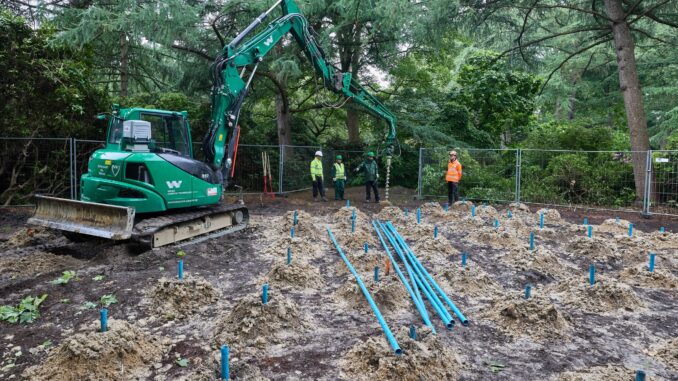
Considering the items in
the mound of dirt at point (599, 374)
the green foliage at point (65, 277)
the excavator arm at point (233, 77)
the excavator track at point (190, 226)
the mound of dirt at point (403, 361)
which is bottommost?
the mound of dirt at point (599, 374)

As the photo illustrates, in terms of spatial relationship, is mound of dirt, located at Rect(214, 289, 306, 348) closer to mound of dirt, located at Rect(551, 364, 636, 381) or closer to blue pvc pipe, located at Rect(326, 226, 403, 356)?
blue pvc pipe, located at Rect(326, 226, 403, 356)

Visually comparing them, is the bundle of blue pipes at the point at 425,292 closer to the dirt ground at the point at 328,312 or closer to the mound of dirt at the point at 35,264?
the dirt ground at the point at 328,312

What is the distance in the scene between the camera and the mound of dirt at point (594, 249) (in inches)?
283

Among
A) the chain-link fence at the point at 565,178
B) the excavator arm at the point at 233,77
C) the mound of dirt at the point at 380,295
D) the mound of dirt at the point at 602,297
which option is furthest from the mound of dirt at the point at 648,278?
the excavator arm at the point at 233,77

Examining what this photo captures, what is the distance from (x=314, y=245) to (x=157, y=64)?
11426 mm

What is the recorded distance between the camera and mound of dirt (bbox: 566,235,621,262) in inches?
283

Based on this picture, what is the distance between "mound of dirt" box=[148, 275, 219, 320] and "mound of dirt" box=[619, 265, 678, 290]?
525 centimetres

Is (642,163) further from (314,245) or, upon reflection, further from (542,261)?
(314,245)

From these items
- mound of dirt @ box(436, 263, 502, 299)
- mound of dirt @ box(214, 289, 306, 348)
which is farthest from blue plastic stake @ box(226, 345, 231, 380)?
mound of dirt @ box(436, 263, 502, 299)

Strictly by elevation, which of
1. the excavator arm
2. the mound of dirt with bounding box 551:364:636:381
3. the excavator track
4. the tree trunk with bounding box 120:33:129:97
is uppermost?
the tree trunk with bounding box 120:33:129:97

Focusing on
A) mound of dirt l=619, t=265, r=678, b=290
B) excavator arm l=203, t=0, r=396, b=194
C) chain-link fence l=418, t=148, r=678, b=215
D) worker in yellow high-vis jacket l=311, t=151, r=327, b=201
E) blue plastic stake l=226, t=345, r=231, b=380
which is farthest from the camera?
worker in yellow high-vis jacket l=311, t=151, r=327, b=201

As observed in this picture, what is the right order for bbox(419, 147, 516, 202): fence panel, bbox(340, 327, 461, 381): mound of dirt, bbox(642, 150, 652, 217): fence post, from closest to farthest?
bbox(340, 327, 461, 381): mound of dirt
bbox(642, 150, 652, 217): fence post
bbox(419, 147, 516, 202): fence panel

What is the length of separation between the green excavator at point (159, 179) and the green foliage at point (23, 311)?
1.52 m

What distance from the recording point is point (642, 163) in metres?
12.1
